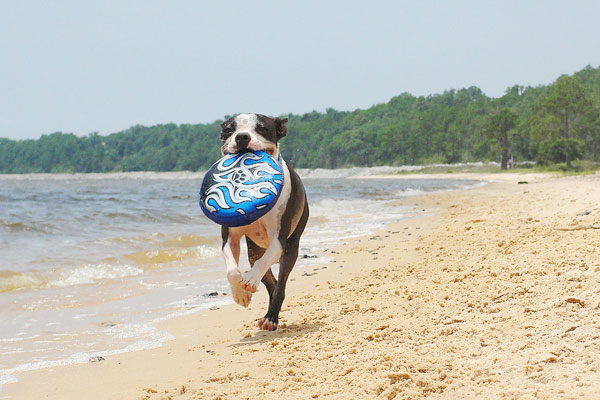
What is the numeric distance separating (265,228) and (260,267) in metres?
A: 0.43

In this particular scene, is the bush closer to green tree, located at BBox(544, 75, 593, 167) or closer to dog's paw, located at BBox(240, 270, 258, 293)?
green tree, located at BBox(544, 75, 593, 167)

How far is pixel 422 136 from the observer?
113 m

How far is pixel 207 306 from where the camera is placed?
6777 mm

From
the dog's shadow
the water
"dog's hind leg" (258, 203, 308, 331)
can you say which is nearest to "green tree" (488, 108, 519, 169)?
the water

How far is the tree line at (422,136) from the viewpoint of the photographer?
A: 191 ft

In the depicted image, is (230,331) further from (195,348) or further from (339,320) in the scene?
(339,320)

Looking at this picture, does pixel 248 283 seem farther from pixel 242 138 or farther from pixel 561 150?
pixel 561 150

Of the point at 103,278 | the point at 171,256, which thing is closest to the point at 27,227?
the point at 171,256

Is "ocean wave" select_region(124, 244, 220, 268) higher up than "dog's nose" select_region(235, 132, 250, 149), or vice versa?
"dog's nose" select_region(235, 132, 250, 149)

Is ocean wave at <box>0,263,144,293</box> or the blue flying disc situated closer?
the blue flying disc

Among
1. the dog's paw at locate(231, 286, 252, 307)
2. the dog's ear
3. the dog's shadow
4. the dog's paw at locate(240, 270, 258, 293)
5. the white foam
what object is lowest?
the white foam

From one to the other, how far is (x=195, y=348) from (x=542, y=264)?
3.03 metres

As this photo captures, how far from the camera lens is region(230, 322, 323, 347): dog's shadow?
478cm

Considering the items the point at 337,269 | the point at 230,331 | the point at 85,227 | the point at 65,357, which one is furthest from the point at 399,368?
the point at 85,227
